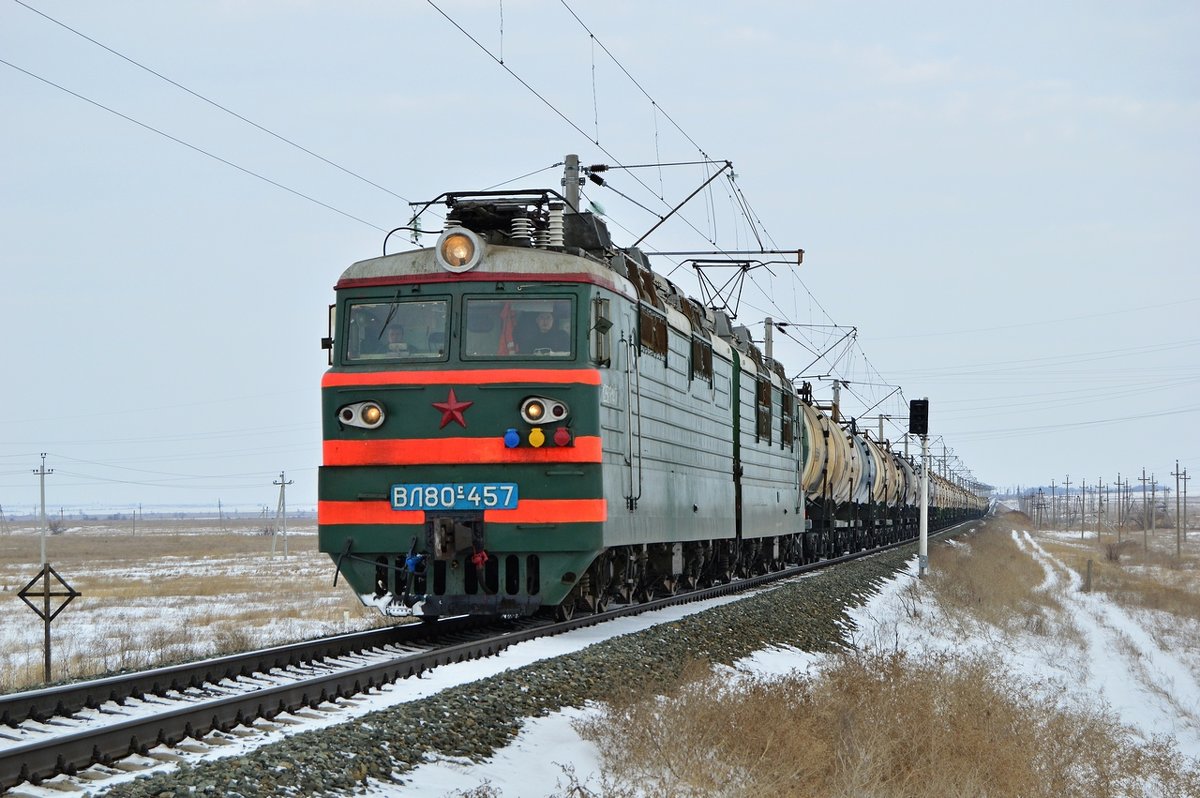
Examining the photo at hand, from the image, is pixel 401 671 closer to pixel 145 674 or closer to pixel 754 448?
pixel 145 674

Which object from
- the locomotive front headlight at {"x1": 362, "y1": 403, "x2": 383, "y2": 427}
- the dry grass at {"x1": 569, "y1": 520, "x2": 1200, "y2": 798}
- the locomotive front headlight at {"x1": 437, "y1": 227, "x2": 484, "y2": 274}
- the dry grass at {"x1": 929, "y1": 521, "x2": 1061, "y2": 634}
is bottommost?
the dry grass at {"x1": 929, "y1": 521, "x2": 1061, "y2": 634}

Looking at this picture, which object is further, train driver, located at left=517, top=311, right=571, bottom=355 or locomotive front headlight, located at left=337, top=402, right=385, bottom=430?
train driver, located at left=517, top=311, right=571, bottom=355

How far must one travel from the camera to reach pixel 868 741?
9.78 metres

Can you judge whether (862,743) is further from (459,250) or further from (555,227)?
(555,227)

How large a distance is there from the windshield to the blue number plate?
1.31 meters

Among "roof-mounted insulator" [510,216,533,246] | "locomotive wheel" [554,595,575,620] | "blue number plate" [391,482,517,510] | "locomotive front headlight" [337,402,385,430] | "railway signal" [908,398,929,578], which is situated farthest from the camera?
"railway signal" [908,398,929,578]

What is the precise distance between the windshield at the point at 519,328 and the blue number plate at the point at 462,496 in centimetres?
131

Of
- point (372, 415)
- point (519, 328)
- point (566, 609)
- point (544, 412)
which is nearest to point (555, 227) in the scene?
point (519, 328)

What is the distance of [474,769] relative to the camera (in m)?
8.12

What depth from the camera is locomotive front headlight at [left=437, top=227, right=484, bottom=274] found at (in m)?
13.5

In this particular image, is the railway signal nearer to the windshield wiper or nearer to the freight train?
the freight train

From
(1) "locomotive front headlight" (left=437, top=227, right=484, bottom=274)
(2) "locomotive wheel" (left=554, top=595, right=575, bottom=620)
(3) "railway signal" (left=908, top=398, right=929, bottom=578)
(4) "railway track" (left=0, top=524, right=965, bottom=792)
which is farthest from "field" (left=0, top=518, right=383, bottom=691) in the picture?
(3) "railway signal" (left=908, top=398, right=929, bottom=578)

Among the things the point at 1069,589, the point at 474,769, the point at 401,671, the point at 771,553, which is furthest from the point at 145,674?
the point at 1069,589

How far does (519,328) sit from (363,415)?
5.78 ft
